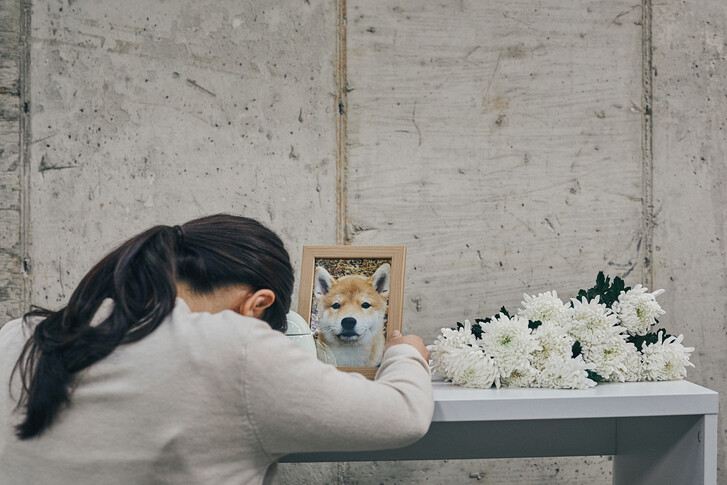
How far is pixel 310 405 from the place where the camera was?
840 mm

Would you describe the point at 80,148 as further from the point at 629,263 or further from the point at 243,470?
the point at 629,263

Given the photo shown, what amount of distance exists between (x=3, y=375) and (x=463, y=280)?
1.33 metres

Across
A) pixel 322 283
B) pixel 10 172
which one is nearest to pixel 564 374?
pixel 322 283

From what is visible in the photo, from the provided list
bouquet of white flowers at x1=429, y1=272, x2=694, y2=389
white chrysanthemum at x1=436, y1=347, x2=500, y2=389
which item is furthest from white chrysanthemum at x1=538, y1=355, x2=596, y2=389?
white chrysanthemum at x1=436, y1=347, x2=500, y2=389

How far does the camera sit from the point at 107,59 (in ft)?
6.16

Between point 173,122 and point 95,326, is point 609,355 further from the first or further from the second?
point 173,122

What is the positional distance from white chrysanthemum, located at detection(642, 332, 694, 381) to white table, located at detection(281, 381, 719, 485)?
3 centimetres

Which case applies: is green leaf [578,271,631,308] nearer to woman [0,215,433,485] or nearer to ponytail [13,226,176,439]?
woman [0,215,433,485]

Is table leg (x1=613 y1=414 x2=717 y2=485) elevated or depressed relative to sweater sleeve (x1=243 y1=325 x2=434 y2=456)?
depressed

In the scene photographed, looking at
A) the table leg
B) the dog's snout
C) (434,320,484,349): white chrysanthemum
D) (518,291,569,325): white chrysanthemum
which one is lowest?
the table leg

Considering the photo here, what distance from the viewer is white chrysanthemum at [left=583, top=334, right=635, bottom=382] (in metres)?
1.33

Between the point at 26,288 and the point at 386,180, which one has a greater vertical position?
the point at 386,180

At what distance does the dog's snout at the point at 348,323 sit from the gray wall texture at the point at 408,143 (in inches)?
20.5

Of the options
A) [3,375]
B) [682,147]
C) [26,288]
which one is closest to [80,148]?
[26,288]
